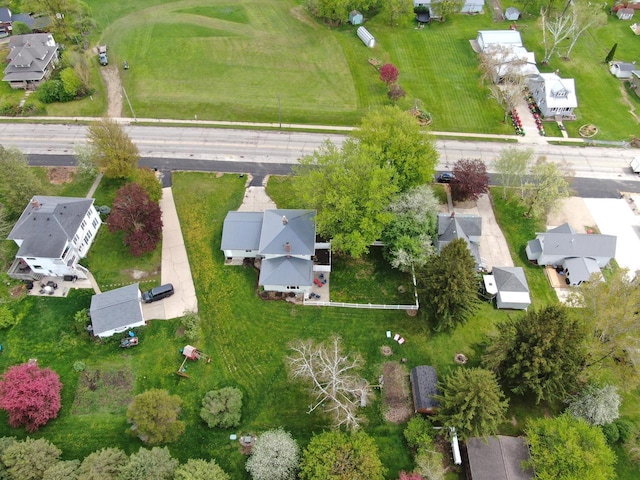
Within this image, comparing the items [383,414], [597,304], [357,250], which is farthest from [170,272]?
[597,304]

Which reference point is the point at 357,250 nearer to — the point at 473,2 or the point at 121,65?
the point at 121,65

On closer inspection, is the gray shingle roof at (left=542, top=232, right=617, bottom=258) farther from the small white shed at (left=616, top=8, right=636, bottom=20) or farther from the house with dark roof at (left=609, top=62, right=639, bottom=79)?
the small white shed at (left=616, top=8, right=636, bottom=20)

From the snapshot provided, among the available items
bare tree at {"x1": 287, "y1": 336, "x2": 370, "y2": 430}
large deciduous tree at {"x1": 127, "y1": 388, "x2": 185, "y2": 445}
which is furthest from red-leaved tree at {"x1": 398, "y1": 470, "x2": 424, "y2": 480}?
large deciduous tree at {"x1": 127, "y1": 388, "x2": 185, "y2": 445}

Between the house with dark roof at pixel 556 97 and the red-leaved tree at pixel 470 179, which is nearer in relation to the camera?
the red-leaved tree at pixel 470 179

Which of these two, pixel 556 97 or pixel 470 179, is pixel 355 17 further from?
pixel 470 179

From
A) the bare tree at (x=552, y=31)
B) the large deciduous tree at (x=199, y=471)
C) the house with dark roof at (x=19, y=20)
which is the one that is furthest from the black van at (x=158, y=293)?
the bare tree at (x=552, y=31)

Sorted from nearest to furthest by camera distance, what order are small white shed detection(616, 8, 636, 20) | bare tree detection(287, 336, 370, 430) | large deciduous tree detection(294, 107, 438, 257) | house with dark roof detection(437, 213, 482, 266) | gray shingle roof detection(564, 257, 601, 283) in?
1. bare tree detection(287, 336, 370, 430)
2. large deciduous tree detection(294, 107, 438, 257)
3. gray shingle roof detection(564, 257, 601, 283)
4. house with dark roof detection(437, 213, 482, 266)
5. small white shed detection(616, 8, 636, 20)

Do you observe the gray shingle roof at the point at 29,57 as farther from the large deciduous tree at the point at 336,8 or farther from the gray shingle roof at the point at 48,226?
the large deciduous tree at the point at 336,8
